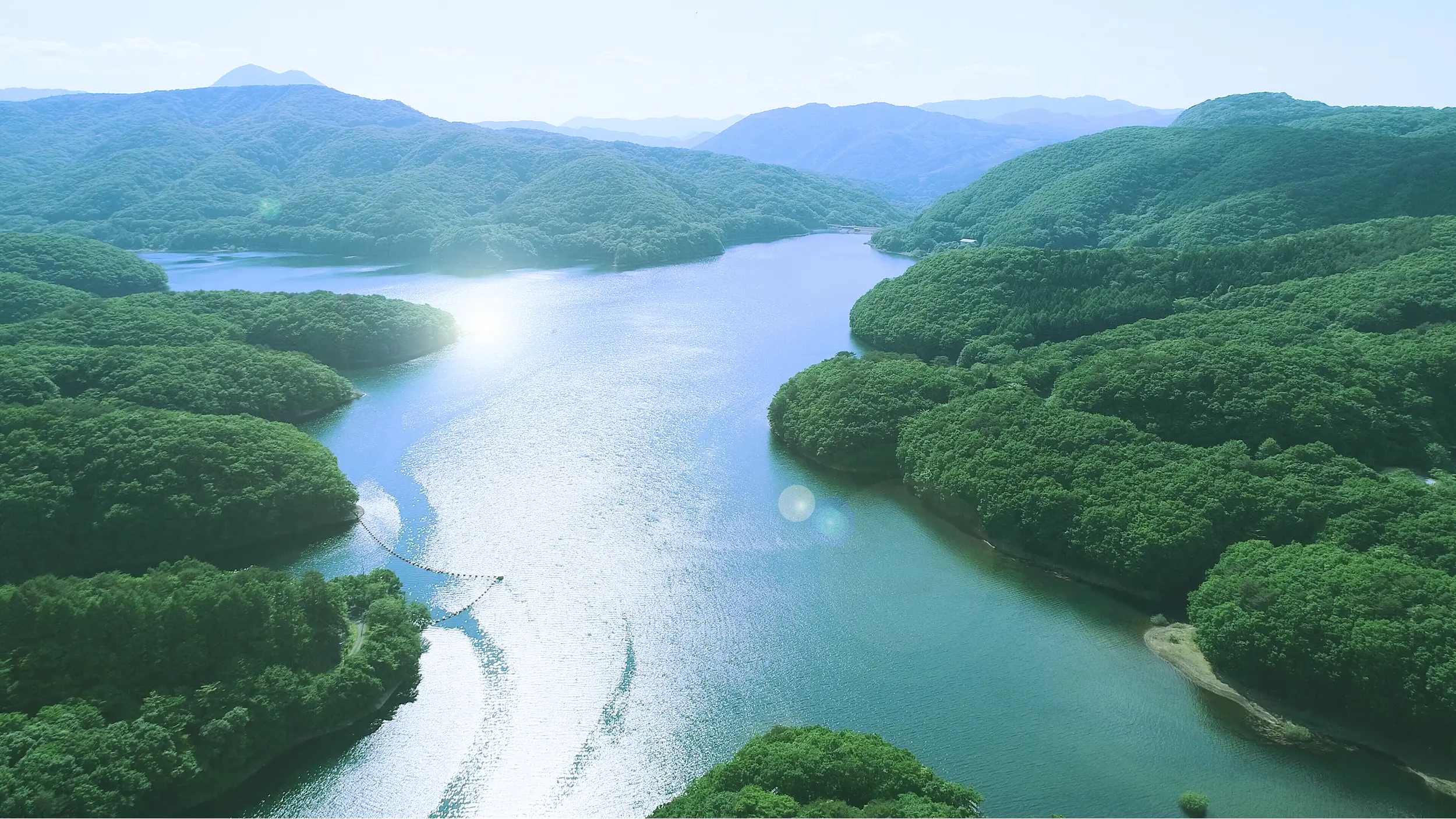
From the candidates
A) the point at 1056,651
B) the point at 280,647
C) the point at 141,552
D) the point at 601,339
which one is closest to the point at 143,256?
the point at 601,339

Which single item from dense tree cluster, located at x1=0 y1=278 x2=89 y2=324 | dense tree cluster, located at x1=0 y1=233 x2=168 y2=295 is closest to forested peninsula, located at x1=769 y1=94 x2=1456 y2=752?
dense tree cluster, located at x1=0 y1=278 x2=89 y2=324

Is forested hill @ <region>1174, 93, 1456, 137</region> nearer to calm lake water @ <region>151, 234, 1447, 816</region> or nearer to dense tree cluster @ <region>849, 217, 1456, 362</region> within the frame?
dense tree cluster @ <region>849, 217, 1456, 362</region>

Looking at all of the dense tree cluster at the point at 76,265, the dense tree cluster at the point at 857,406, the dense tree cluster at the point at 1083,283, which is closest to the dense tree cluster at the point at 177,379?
the dense tree cluster at the point at 857,406

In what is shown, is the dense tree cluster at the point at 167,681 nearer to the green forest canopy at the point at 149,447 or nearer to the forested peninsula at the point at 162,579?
the forested peninsula at the point at 162,579

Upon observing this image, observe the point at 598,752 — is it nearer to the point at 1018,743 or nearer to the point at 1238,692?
the point at 1018,743

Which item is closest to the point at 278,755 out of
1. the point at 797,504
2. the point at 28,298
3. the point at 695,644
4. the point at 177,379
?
the point at 695,644

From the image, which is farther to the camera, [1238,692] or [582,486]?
[582,486]

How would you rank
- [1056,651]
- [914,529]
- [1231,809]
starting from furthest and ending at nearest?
1. [914,529]
2. [1056,651]
3. [1231,809]
